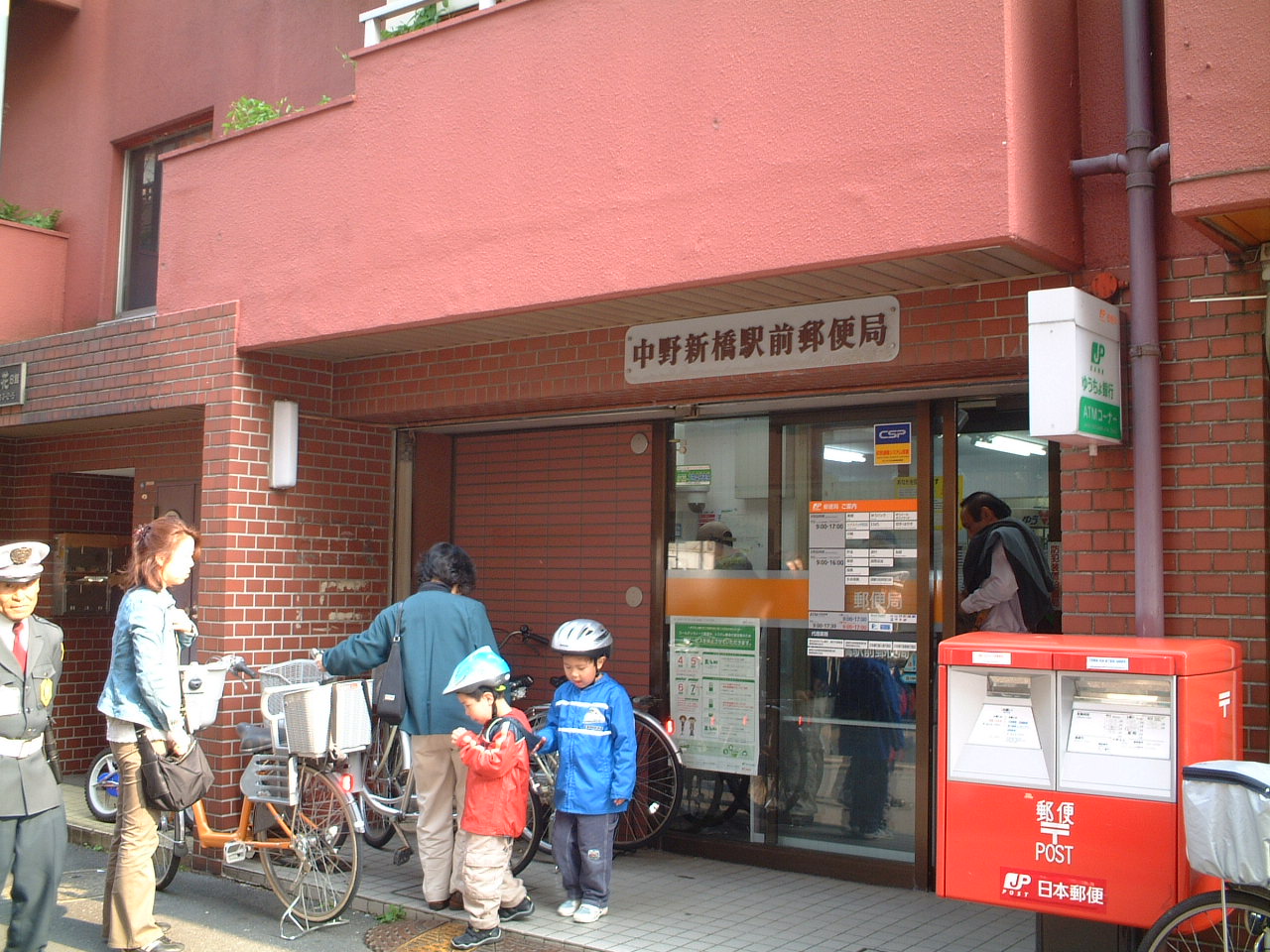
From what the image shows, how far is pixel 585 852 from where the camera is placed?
6.30 meters

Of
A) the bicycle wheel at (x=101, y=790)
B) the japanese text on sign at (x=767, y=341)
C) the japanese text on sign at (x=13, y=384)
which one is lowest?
the bicycle wheel at (x=101, y=790)

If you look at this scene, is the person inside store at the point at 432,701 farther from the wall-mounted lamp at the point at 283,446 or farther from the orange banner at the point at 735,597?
the wall-mounted lamp at the point at 283,446

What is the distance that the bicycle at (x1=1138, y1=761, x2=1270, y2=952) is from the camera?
12.6 ft

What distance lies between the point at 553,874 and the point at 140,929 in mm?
2385

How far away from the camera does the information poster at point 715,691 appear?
763 centimetres

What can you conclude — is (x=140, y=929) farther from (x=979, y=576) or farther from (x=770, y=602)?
(x=979, y=576)

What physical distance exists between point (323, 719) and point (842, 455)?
3324mm

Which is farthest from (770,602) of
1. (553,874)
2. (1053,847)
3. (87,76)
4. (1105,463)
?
(87,76)

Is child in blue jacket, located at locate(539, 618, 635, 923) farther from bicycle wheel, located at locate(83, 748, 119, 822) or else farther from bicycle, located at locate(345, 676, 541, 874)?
bicycle wheel, located at locate(83, 748, 119, 822)

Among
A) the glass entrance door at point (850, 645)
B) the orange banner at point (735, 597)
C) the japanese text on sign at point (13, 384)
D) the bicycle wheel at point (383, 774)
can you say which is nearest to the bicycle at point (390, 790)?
the bicycle wheel at point (383, 774)

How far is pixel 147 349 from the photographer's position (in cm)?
866

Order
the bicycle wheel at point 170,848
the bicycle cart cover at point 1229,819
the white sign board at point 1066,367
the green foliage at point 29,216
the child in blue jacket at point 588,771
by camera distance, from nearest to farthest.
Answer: the bicycle cart cover at point 1229,819 < the white sign board at point 1066,367 < the child in blue jacket at point 588,771 < the bicycle wheel at point 170,848 < the green foliage at point 29,216

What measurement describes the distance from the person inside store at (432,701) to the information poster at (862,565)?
2119mm

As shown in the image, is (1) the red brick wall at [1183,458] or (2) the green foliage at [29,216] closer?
(1) the red brick wall at [1183,458]
